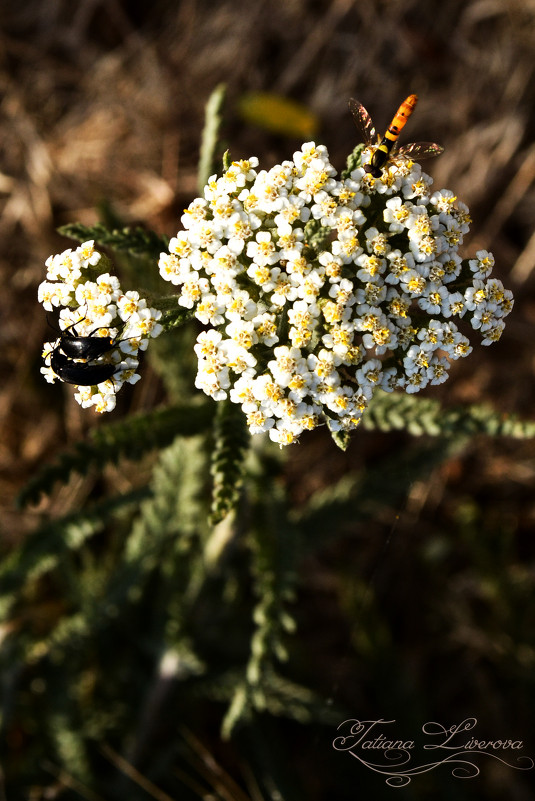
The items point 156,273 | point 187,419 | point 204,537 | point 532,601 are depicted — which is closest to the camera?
point 187,419

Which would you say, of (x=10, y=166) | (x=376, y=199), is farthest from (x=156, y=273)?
(x=10, y=166)

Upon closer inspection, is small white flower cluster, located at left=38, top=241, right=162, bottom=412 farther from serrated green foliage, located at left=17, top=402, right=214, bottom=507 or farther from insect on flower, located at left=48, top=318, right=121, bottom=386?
serrated green foliage, located at left=17, top=402, right=214, bottom=507

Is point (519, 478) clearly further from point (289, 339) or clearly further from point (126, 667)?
point (289, 339)

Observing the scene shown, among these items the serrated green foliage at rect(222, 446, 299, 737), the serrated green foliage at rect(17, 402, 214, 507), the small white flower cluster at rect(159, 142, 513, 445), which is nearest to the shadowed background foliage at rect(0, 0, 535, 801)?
the serrated green foliage at rect(222, 446, 299, 737)

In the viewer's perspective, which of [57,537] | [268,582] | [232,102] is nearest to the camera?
[268,582]

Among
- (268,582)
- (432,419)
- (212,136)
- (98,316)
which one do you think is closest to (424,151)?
(212,136)

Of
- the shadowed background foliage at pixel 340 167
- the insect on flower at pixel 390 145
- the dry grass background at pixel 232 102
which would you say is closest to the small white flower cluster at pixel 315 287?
the insect on flower at pixel 390 145

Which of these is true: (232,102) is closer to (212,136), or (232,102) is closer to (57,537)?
(212,136)
